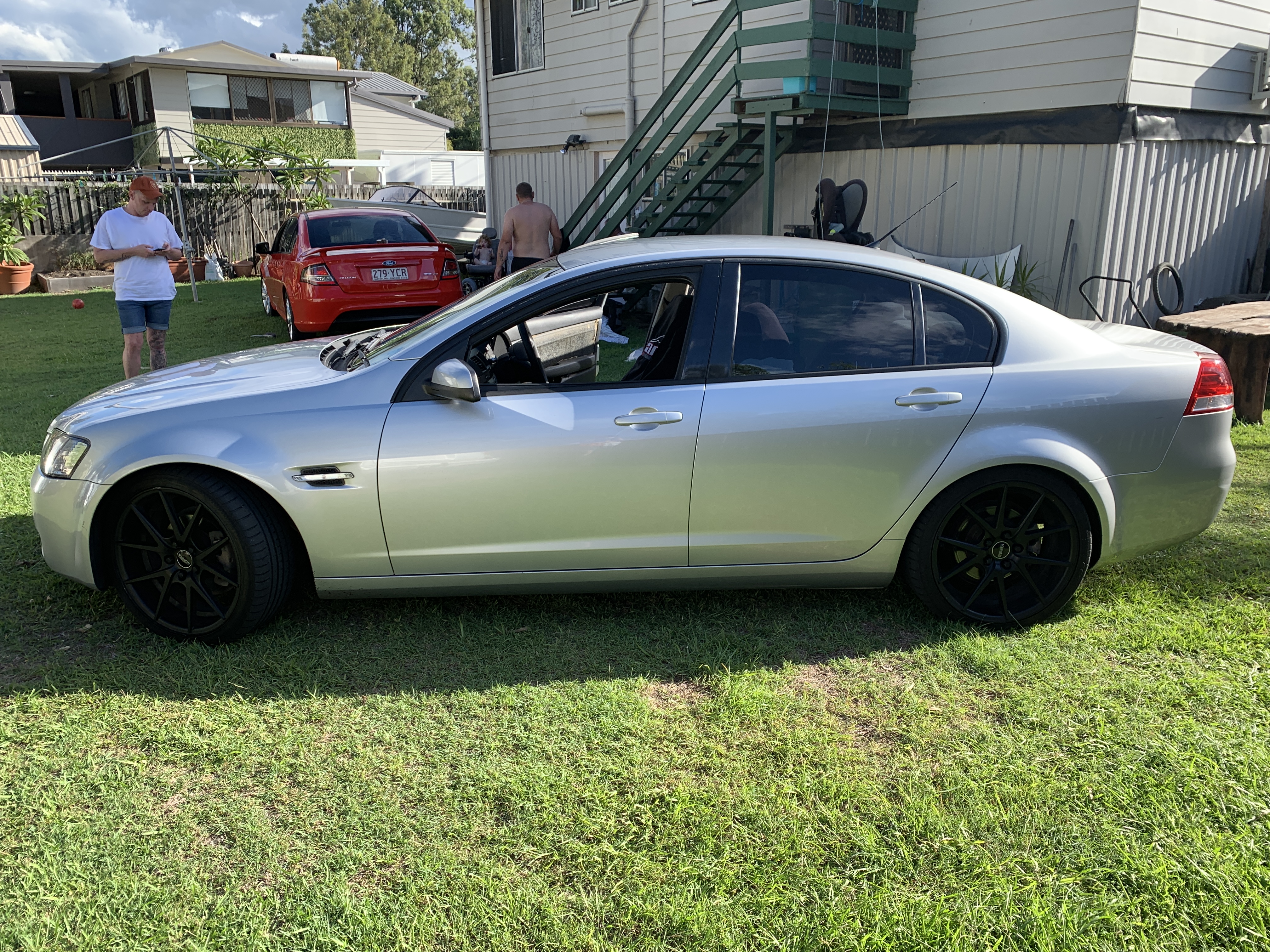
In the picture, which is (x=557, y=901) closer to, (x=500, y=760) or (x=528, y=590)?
(x=500, y=760)

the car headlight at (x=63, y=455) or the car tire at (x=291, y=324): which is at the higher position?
the car headlight at (x=63, y=455)

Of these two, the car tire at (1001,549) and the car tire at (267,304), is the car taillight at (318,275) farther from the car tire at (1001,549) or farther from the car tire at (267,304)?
the car tire at (1001,549)

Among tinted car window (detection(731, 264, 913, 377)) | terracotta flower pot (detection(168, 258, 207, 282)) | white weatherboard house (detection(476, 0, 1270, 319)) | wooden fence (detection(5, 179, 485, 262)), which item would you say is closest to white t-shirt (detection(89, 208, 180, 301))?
tinted car window (detection(731, 264, 913, 377))

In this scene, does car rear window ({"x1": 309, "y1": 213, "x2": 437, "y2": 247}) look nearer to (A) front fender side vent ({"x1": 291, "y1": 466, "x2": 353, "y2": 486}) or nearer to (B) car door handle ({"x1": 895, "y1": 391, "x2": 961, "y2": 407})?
(A) front fender side vent ({"x1": 291, "y1": 466, "x2": 353, "y2": 486})

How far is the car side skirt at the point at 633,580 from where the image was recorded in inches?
142

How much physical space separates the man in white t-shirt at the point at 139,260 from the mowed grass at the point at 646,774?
3.52 m

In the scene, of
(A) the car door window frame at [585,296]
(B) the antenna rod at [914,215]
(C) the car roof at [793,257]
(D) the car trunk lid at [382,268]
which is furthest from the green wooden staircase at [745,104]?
(A) the car door window frame at [585,296]

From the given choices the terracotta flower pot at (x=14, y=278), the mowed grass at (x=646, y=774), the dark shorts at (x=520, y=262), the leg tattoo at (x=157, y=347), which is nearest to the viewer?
the mowed grass at (x=646, y=774)

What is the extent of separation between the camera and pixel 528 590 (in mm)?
3670

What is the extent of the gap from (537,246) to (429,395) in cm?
785

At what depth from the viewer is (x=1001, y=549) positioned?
3.68 metres

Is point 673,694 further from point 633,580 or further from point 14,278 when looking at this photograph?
point 14,278

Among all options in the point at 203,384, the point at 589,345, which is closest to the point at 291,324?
the point at 203,384

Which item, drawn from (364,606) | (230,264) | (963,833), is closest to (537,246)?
(364,606)
